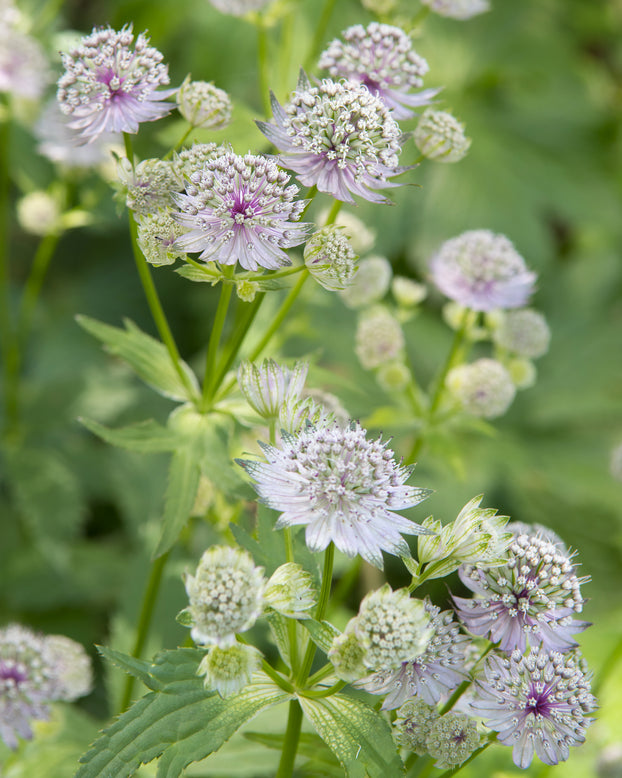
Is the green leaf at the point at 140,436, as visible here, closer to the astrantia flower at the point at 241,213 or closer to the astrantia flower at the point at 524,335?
the astrantia flower at the point at 241,213

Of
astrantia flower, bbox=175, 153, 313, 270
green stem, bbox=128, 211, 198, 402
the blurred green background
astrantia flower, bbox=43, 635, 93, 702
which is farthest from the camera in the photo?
the blurred green background

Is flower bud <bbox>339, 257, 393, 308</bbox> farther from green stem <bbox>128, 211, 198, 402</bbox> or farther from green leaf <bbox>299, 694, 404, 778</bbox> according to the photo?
green leaf <bbox>299, 694, 404, 778</bbox>

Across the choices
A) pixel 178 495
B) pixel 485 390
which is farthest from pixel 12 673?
pixel 485 390

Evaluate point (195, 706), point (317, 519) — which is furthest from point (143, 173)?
point (195, 706)

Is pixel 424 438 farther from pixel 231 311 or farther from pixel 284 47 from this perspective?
pixel 231 311

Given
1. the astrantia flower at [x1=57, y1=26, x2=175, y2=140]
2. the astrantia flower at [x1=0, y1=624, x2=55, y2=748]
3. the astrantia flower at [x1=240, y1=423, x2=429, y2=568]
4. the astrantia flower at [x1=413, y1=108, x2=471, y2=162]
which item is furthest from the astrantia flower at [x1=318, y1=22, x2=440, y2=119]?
the astrantia flower at [x1=0, y1=624, x2=55, y2=748]

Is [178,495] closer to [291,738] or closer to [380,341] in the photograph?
[291,738]
